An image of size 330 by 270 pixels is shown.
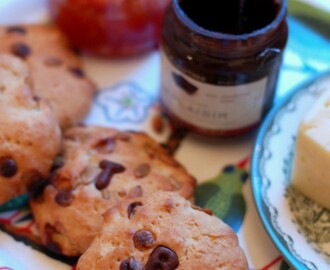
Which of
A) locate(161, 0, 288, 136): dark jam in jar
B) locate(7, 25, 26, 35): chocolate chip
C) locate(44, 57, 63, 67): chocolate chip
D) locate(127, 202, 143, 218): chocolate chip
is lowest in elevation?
locate(44, 57, 63, 67): chocolate chip

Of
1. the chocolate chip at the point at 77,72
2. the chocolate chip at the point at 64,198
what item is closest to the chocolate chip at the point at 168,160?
the chocolate chip at the point at 64,198

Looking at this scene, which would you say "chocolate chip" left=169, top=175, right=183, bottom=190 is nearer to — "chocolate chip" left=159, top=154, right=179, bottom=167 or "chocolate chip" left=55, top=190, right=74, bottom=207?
"chocolate chip" left=159, top=154, right=179, bottom=167

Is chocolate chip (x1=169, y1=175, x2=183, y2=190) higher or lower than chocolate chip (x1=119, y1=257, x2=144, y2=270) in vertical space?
lower

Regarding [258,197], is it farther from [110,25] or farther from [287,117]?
[110,25]

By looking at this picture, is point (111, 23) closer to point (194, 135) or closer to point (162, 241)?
point (194, 135)

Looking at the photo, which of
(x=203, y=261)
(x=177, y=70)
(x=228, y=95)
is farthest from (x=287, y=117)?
(x=203, y=261)

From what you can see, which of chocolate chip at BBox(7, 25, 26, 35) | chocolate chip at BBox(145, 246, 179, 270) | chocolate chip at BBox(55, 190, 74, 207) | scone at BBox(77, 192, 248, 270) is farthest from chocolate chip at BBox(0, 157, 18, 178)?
chocolate chip at BBox(7, 25, 26, 35)
